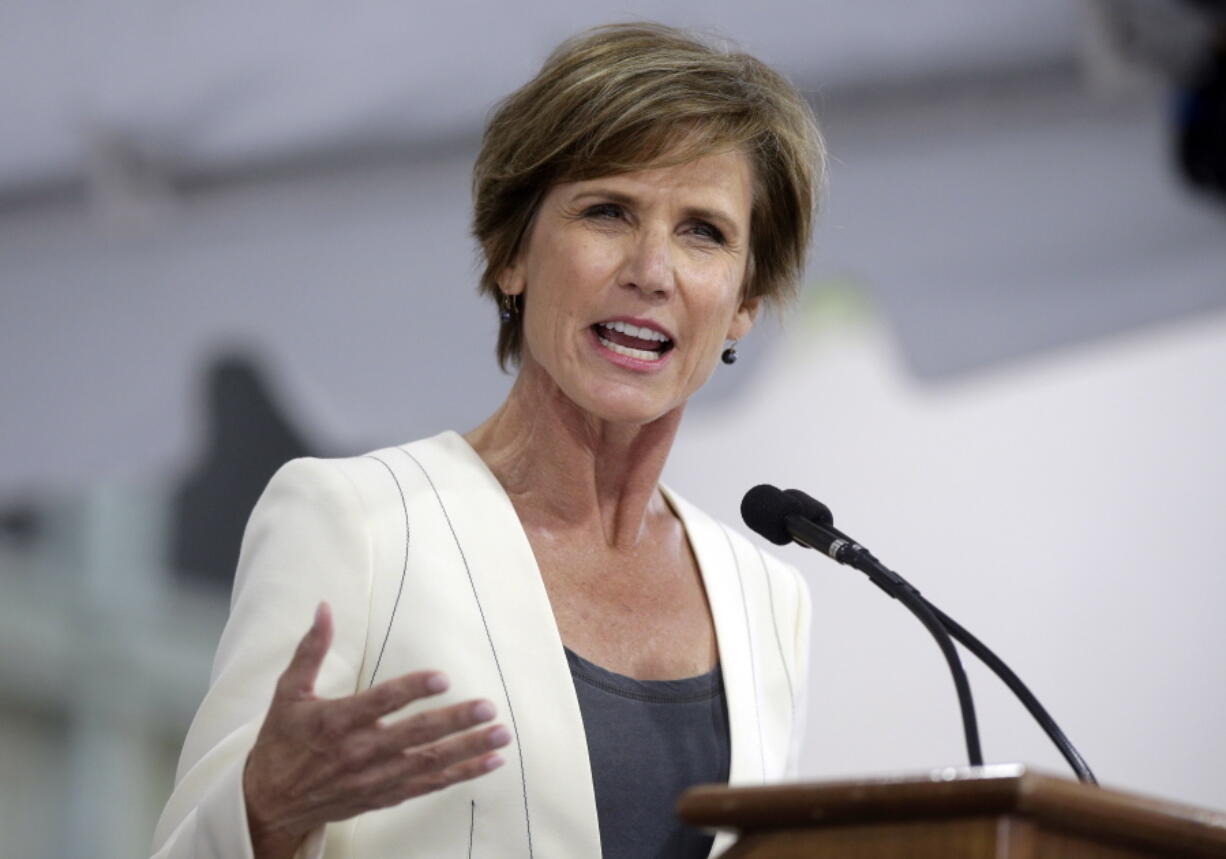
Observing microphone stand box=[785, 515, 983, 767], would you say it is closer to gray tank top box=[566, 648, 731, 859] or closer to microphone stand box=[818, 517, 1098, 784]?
microphone stand box=[818, 517, 1098, 784]

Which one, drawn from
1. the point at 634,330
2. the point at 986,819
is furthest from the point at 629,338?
the point at 986,819

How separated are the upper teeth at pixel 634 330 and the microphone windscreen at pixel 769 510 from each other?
0.75ft

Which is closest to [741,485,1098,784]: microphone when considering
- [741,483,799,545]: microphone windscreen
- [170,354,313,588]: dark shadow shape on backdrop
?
[741,483,799,545]: microphone windscreen

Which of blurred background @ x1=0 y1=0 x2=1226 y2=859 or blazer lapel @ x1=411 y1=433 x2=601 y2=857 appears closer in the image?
blazer lapel @ x1=411 y1=433 x2=601 y2=857

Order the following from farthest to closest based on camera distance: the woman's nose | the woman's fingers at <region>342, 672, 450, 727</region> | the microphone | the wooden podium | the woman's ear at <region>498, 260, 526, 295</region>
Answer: the woman's ear at <region>498, 260, 526, 295</region>
the woman's nose
the microphone
the woman's fingers at <region>342, 672, 450, 727</region>
the wooden podium

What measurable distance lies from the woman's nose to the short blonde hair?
0.28ft

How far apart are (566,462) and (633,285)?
237 millimetres

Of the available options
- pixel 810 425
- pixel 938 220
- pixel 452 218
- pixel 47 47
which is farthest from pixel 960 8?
pixel 47 47

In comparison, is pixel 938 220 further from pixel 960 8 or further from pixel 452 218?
pixel 452 218

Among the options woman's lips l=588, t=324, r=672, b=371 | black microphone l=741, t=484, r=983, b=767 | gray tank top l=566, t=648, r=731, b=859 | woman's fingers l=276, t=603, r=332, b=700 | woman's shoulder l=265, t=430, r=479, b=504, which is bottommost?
gray tank top l=566, t=648, r=731, b=859

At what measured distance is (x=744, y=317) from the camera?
199cm

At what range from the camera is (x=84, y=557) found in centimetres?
367

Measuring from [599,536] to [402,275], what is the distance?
2.08 metres

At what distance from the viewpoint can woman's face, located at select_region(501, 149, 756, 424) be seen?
5.70 feet
